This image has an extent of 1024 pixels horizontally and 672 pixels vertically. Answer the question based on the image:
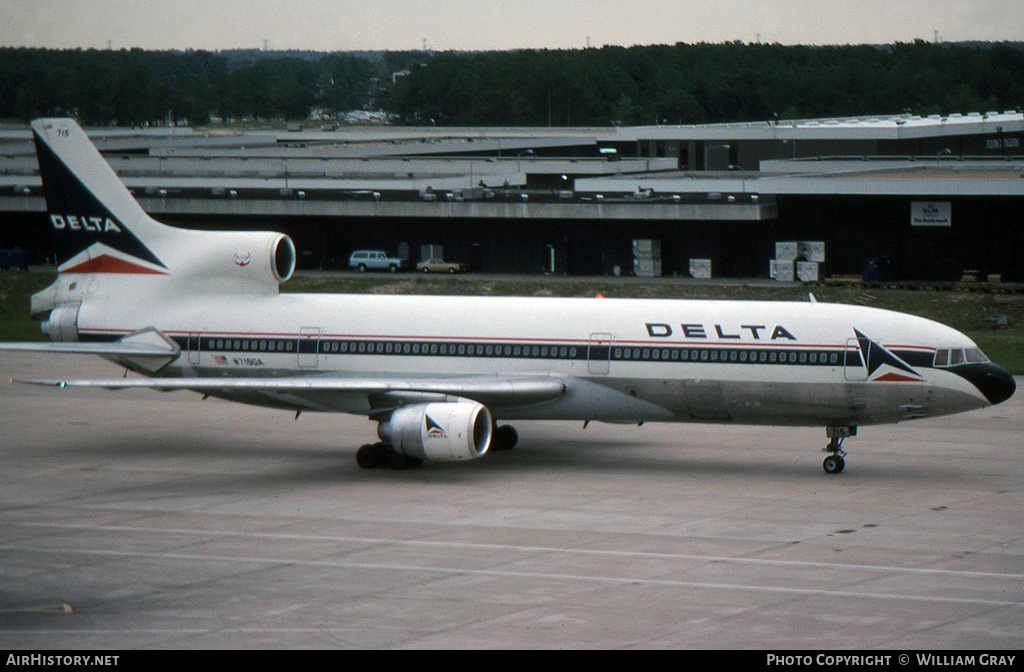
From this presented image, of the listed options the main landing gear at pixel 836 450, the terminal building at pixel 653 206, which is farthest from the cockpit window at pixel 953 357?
the terminal building at pixel 653 206

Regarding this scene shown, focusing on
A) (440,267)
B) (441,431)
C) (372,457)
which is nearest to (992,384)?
(441,431)

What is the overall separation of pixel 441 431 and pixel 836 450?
10967 millimetres

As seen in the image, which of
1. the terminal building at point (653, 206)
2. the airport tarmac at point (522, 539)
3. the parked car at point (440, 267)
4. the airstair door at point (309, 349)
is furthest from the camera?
the parked car at point (440, 267)

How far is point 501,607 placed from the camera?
23.6 meters

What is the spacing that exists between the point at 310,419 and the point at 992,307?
4167 centimetres

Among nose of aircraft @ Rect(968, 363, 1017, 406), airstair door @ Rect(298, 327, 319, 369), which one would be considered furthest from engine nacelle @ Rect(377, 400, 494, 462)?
nose of aircraft @ Rect(968, 363, 1017, 406)

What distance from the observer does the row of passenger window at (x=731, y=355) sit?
35.3 m

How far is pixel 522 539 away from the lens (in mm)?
29078

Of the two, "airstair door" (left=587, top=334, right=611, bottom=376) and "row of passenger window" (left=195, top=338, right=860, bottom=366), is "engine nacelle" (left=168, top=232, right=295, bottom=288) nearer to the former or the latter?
"row of passenger window" (left=195, top=338, right=860, bottom=366)

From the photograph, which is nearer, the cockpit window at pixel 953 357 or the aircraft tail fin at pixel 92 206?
the cockpit window at pixel 953 357

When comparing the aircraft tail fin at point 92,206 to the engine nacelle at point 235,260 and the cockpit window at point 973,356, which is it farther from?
the cockpit window at point 973,356

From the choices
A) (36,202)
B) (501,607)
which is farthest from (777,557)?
(36,202)

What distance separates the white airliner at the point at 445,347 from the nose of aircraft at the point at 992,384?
4cm
